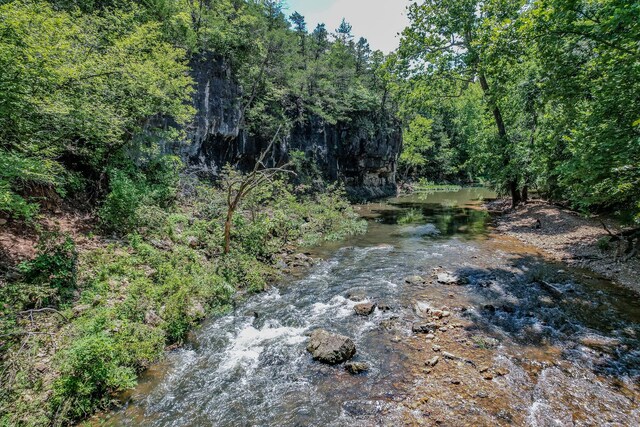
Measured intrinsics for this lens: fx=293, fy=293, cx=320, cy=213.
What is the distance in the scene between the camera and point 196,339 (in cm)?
765

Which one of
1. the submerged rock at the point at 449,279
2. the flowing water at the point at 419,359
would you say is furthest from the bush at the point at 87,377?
the submerged rock at the point at 449,279

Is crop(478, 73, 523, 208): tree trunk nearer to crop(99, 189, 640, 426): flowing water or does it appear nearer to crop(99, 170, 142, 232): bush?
crop(99, 189, 640, 426): flowing water

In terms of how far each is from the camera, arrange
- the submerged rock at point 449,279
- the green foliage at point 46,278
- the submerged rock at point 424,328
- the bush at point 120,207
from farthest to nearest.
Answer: the submerged rock at point 449,279
the bush at point 120,207
the submerged rock at point 424,328
the green foliage at point 46,278

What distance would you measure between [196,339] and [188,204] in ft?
31.5

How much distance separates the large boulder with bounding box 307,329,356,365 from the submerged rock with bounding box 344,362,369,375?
0.26m

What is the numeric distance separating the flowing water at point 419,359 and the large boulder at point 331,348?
207 mm

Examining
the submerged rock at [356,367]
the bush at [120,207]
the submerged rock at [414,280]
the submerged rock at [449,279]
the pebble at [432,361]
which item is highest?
the bush at [120,207]

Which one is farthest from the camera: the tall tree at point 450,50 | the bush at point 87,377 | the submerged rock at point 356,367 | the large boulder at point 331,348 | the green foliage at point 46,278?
the tall tree at point 450,50

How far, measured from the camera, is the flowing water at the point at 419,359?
5.18m

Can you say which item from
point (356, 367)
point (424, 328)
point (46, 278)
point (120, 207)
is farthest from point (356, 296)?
point (120, 207)

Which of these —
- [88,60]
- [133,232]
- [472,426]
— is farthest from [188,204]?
[472,426]

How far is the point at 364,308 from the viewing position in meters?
8.95

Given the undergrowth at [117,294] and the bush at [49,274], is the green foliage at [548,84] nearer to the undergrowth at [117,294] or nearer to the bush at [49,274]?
the undergrowth at [117,294]

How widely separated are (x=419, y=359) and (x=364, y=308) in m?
2.52
